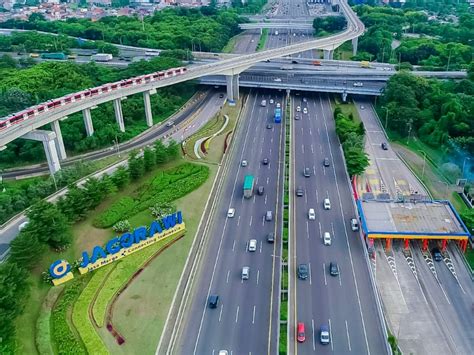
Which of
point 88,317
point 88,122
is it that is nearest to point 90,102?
point 88,122

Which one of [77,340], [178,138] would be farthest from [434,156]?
[77,340]

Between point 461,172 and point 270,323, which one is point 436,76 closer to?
point 461,172

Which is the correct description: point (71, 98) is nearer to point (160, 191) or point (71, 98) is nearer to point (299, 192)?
point (160, 191)

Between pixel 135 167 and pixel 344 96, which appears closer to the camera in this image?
pixel 135 167

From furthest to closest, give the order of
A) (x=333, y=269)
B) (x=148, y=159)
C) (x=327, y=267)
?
(x=148, y=159) < (x=327, y=267) < (x=333, y=269)

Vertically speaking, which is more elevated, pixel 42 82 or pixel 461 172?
pixel 42 82

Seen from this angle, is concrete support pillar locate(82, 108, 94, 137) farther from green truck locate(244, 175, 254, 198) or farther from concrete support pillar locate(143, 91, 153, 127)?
green truck locate(244, 175, 254, 198)
